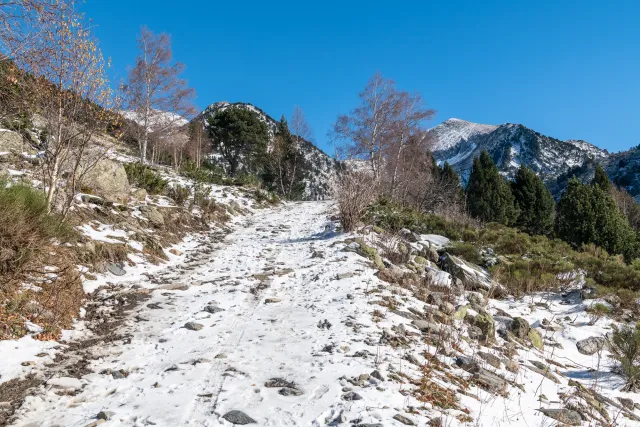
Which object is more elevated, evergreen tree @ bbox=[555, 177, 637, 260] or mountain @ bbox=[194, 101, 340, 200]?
mountain @ bbox=[194, 101, 340, 200]

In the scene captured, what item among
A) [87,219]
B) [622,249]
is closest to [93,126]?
[87,219]

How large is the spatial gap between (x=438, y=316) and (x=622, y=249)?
1258 centimetres

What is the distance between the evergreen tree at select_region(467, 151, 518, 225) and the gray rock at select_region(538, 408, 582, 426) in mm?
23706

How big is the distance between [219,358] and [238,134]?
24841 millimetres

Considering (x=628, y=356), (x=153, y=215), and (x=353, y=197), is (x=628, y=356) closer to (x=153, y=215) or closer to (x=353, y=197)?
(x=353, y=197)

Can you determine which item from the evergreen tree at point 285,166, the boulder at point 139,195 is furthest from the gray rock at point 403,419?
the evergreen tree at point 285,166

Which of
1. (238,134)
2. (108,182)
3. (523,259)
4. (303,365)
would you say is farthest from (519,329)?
(238,134)

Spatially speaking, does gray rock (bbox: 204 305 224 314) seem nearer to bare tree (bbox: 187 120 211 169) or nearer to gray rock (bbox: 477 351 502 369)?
gray rock (bbox: 477 351 502 369)

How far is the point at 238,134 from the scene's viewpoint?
26.7m

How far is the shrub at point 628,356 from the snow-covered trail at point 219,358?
11.2 feet

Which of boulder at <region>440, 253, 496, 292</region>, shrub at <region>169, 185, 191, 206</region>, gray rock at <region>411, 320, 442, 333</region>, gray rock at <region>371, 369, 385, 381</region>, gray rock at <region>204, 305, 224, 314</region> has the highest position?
shrub at <region>169, 185, 191, 206</region>

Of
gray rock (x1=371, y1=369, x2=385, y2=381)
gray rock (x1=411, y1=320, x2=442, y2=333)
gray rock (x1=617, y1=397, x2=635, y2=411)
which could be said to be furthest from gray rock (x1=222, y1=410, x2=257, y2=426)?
gray rock (x1=617, y1=397, x2=635, y2=411)

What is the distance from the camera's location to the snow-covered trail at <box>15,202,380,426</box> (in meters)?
2.54

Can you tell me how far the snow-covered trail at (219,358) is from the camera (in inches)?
100
